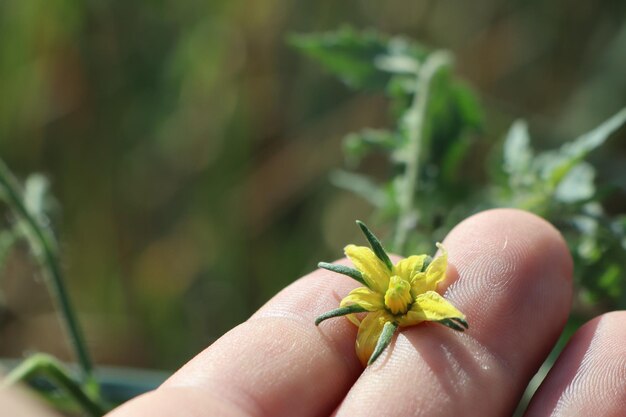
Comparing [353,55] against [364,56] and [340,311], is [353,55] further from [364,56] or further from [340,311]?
[340,311]

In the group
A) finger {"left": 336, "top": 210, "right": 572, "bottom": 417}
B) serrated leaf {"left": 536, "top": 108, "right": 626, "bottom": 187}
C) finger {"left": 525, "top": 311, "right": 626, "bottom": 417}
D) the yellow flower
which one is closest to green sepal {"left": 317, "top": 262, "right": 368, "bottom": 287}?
the yellow flower

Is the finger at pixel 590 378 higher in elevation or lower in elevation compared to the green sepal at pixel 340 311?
lower

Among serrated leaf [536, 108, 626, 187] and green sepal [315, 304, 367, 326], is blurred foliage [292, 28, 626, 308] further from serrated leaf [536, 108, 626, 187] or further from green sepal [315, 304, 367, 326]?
green sepal [315, 304, 367, 326]

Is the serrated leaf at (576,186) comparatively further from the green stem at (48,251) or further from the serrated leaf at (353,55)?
the green stem at (48,251)

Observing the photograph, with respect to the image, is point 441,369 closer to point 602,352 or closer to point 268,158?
point 602,352

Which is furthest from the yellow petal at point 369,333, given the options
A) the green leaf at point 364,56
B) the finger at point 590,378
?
the green leaf at point 364,56

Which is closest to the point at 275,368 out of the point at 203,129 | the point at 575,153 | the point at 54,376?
the point at 54,376
